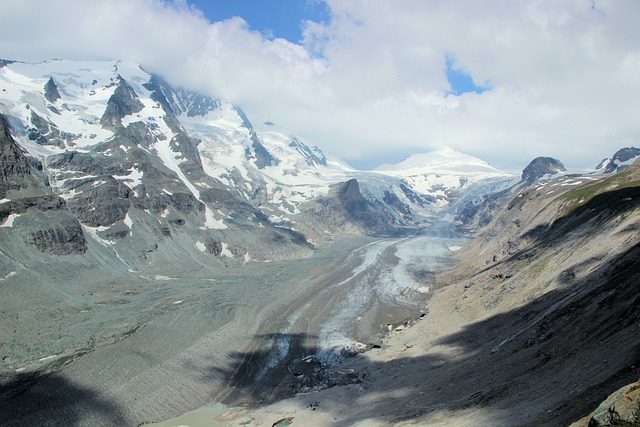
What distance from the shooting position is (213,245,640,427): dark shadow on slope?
2886 cm

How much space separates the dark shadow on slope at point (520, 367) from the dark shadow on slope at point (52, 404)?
13.6 m

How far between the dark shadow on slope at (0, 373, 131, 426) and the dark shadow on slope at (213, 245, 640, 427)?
13.6 m

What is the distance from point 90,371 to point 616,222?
7469cm

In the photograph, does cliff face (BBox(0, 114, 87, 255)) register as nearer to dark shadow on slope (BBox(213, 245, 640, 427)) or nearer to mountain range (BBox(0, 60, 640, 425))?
mountain range (BBox(0, 60, 640, 425))

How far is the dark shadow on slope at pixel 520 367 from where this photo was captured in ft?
94.7

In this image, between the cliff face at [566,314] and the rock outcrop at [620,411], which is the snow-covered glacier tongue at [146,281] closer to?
the cliff face at [566,314]

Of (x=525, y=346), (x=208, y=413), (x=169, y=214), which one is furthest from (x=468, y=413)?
(x=169, y=214)

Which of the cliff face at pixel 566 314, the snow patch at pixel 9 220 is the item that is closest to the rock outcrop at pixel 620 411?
the cliff face at pixel 566 314

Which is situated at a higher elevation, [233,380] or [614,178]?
[614,178]

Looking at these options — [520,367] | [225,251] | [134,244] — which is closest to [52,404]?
[520,367]

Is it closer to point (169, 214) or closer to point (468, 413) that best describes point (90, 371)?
point (468, 413)

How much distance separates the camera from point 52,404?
48.0 meters

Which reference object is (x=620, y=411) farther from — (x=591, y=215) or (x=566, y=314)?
(x=591, y=215)

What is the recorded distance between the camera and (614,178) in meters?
113
